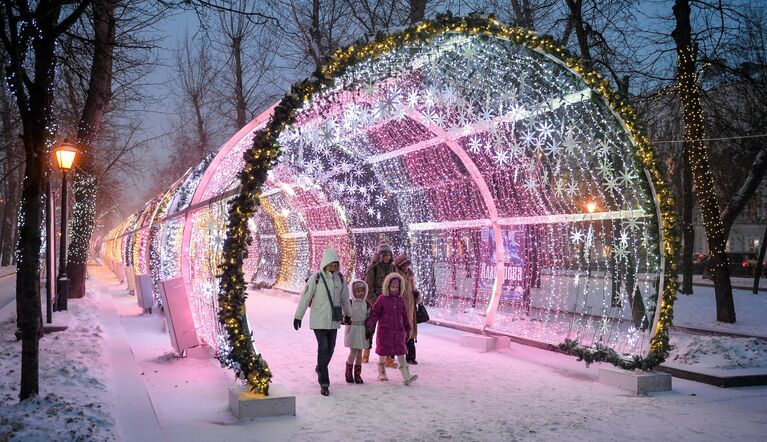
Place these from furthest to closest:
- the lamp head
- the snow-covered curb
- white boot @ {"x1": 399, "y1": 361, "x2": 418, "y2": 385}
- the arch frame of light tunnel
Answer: the lamp head
white boot @ {"x1": 399, "y1": 361, "x2": 418, "y2": 385}
the arch frame of light tunnel
the snow-covered curb

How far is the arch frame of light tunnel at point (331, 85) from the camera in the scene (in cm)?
711

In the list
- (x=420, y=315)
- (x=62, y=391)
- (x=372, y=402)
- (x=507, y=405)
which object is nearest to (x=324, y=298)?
(x=372, y=402)

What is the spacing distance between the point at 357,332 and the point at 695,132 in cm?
861

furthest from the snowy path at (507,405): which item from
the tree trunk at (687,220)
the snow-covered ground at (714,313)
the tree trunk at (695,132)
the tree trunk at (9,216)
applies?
the tree trunk at (9,216)

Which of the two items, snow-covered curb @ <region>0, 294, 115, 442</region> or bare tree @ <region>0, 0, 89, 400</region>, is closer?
snow-covered curb @ <region>0, 294, 115, 442</region>

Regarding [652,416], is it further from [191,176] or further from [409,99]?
[191,176]

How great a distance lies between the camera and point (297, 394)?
784cm

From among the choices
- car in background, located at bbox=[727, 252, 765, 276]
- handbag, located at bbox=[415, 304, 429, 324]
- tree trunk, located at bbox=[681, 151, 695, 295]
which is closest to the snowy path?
handbag, located at bbox=[415, 304, 429, 324]

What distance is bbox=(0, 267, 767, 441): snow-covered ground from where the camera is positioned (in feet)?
20.1

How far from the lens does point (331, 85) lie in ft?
24.2

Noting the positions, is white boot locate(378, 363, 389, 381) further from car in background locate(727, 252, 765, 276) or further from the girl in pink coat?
car in background locate(727, 252, 765, 276)

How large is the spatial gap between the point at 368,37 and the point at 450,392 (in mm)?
4006

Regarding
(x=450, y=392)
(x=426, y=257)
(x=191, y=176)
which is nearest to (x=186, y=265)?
(x=191, y=176)

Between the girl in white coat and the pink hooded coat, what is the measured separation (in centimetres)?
12
